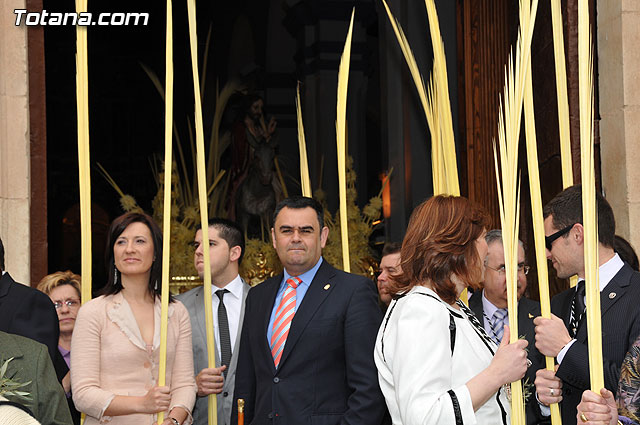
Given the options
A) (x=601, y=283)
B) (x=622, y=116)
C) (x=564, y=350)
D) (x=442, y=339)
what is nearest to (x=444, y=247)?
(x=442, y=339)

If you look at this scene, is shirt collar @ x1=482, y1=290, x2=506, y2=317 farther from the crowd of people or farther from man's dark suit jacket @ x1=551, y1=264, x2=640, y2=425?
man's dark suit jacket @ x1=551, y1=264, x2=640, y2=425

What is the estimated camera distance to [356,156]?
7270 millimetres

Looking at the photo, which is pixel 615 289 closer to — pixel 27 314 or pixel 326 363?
pixel 326 363

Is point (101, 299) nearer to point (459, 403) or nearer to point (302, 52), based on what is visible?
point (459, 403)

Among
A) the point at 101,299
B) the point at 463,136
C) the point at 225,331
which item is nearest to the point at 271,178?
the point at 463,136

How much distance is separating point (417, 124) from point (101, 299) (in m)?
3.83

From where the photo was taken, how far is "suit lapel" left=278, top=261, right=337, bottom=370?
3086mm

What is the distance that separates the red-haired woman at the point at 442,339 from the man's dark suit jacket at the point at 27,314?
1.26 metres

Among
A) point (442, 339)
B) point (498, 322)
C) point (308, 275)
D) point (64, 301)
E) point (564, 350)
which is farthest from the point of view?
point (64, 301)

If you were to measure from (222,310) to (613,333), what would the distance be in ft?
5.92

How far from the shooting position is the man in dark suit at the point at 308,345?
3.01m

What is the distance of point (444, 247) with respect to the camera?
2299 mm

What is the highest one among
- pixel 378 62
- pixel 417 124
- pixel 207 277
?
pixel 378 62

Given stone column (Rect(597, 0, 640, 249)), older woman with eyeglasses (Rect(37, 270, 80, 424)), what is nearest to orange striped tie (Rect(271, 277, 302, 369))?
older woman with eyeglasses (Rect(37, 270, 80, 424))
